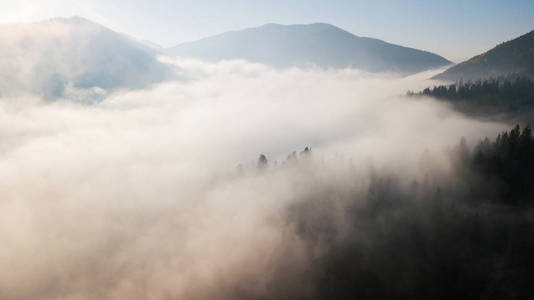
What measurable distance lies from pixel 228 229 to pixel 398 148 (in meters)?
108

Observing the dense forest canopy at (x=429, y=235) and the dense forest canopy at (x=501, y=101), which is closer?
the dense forest canopy at (x=429, y=235)

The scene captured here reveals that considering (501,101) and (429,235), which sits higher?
(501,101)

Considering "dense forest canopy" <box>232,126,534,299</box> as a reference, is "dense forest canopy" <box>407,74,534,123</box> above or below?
above

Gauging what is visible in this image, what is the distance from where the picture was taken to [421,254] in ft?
308

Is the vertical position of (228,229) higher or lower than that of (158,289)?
higher

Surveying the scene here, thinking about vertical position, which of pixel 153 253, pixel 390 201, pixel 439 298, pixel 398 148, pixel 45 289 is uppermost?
pixel 398 148

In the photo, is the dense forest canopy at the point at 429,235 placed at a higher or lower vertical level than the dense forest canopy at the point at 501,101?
lower

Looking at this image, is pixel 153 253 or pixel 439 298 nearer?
pixel 439 298

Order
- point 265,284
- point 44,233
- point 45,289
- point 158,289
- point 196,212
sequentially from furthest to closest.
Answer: point 44,233 → point 196,212 → point 45,289 → point 158,289 → point 265,284

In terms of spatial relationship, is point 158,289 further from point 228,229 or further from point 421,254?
point 421,254

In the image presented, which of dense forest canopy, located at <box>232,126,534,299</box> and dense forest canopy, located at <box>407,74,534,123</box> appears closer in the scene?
dense forest canopy, located at <box>232,126,534,299</box>

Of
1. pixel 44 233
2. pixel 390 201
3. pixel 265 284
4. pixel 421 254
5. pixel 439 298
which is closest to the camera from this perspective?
pixel 439 298

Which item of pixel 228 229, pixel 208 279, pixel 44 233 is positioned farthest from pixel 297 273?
pixel 44 233

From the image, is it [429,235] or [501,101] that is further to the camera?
[501,101]
